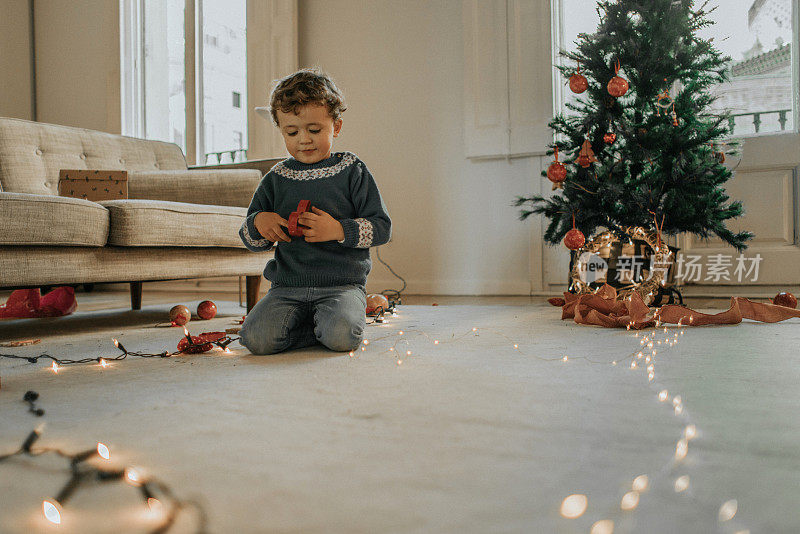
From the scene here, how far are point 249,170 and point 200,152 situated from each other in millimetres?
1972

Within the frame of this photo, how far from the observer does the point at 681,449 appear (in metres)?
0.56

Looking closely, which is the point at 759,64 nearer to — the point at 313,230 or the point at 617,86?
the point at 617,86

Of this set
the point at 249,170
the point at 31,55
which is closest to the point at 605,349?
the point at 249,170

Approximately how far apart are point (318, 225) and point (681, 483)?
87 cm

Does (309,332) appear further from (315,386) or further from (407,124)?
(407,124)

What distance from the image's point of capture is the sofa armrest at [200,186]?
6.79ft

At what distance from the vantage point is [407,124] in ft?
10.1

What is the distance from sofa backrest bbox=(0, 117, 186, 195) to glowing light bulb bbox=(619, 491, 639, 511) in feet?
7.65

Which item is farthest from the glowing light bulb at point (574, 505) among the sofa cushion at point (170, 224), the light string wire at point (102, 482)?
the sofa cushion at point (170, 224)

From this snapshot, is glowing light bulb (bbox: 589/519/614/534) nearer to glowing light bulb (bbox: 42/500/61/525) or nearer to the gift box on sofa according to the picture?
glowing light bulb (bbox: 42/500/61/525)

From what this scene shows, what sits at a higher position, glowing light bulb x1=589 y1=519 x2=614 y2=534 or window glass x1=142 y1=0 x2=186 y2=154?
window glass x1=142 y1=0 x2=186 y2=154

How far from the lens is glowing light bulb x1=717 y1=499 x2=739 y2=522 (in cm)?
42

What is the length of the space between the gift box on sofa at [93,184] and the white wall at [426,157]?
4.75ft

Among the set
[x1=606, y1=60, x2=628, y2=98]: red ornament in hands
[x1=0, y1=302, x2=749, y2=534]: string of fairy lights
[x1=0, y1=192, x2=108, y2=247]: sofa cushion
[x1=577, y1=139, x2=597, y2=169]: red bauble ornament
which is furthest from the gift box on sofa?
[x1=606, y1=60, x2=628, y2=98]: red ornament in hands
